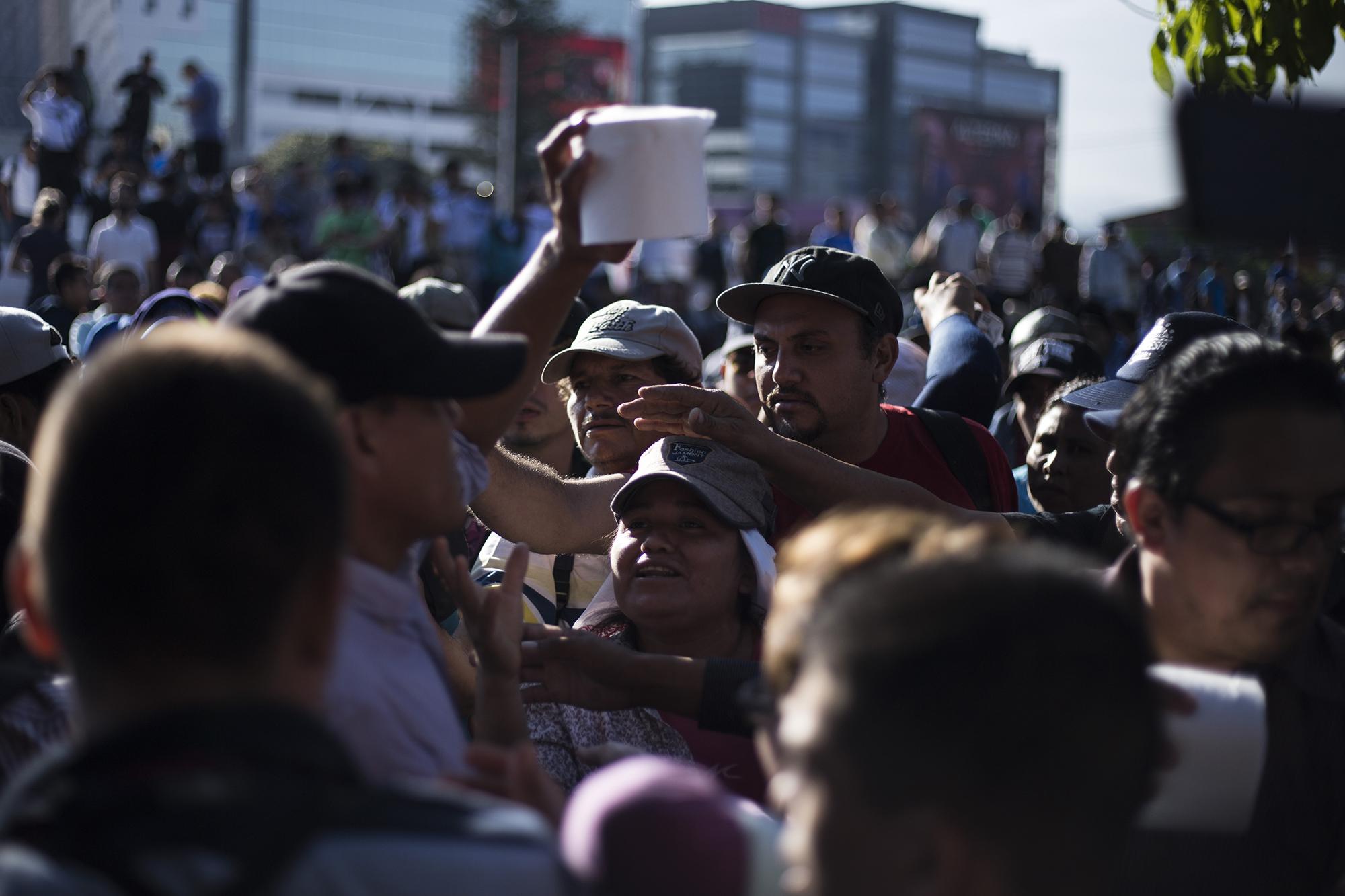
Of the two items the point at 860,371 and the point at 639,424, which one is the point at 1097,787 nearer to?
the point at 639,424

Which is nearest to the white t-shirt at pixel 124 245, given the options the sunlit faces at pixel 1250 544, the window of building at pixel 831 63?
the sunlit faces at pixel 1250 544

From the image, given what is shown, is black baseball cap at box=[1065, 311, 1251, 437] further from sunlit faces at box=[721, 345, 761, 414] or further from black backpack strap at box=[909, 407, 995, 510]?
sunlit faces at box=[721, 345, 761, 414]

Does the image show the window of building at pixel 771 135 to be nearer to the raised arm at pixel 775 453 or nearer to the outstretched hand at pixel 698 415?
the raised arm at pixel 775 453

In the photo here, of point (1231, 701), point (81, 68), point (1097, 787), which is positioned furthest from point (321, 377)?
point (81, 68)

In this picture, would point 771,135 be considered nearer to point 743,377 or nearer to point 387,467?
point 743,377

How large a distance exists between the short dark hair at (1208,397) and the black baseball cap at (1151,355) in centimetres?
152

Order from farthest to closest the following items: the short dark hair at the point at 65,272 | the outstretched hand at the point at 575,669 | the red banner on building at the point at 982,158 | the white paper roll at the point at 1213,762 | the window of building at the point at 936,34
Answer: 1. the window of building at the point at 936,34
2. the red banner on building at the point at 982,158
3. the short dark hair at the point at 65,272
4. the outstretched hand at the point at 575,669
5. the white paper roll at the point at 1213,762

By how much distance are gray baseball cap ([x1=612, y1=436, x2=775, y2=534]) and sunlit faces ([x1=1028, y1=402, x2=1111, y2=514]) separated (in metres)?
1.51

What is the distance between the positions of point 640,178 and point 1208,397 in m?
1.03

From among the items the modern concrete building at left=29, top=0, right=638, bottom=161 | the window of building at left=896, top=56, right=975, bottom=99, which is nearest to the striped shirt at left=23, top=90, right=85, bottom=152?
the window of building at left=896, top=56, right=975, bottom=99

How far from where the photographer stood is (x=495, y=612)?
93.6 inches

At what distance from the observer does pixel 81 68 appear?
16328 millimetres

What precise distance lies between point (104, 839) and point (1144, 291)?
66.9 ft

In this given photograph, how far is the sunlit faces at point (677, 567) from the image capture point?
128 inches
